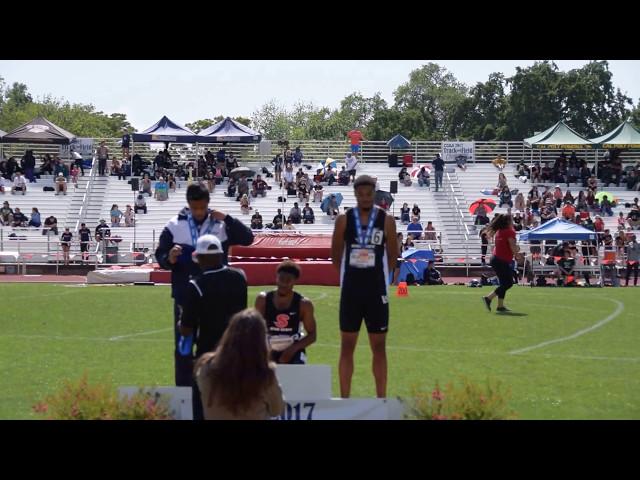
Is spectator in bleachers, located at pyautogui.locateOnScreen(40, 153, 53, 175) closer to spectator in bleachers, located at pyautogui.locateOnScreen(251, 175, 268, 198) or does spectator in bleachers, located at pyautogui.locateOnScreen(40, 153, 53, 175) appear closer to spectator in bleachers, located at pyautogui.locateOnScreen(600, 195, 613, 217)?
spectator in bleachers, located at pyautogui.locateOnScreen(251, 175, 268, 198)

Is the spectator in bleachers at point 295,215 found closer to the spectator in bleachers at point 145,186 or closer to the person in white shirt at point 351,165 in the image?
the person in white shirt at point 351,165

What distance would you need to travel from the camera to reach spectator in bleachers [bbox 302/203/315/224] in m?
42.0

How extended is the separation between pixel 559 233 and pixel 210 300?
2598cm

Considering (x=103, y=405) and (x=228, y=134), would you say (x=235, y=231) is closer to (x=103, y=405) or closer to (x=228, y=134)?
(x=103, y=405)

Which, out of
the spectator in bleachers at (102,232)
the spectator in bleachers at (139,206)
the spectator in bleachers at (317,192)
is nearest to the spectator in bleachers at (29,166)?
the spectator in bleachers at (139,206)

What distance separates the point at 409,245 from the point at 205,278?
91.5 feet

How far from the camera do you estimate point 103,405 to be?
7.02 meters

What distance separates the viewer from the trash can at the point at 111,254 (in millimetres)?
36219

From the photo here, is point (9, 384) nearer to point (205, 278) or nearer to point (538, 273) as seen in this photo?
point (205, 278)

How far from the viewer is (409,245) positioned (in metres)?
35.3

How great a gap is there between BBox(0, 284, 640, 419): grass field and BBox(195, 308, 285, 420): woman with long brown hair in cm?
339

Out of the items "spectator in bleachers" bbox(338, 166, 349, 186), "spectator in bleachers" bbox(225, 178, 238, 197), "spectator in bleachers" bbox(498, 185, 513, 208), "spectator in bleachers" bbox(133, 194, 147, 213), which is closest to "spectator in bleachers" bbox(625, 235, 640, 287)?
"spectator in bleachers" bbox(498, 185, 513, 208)
